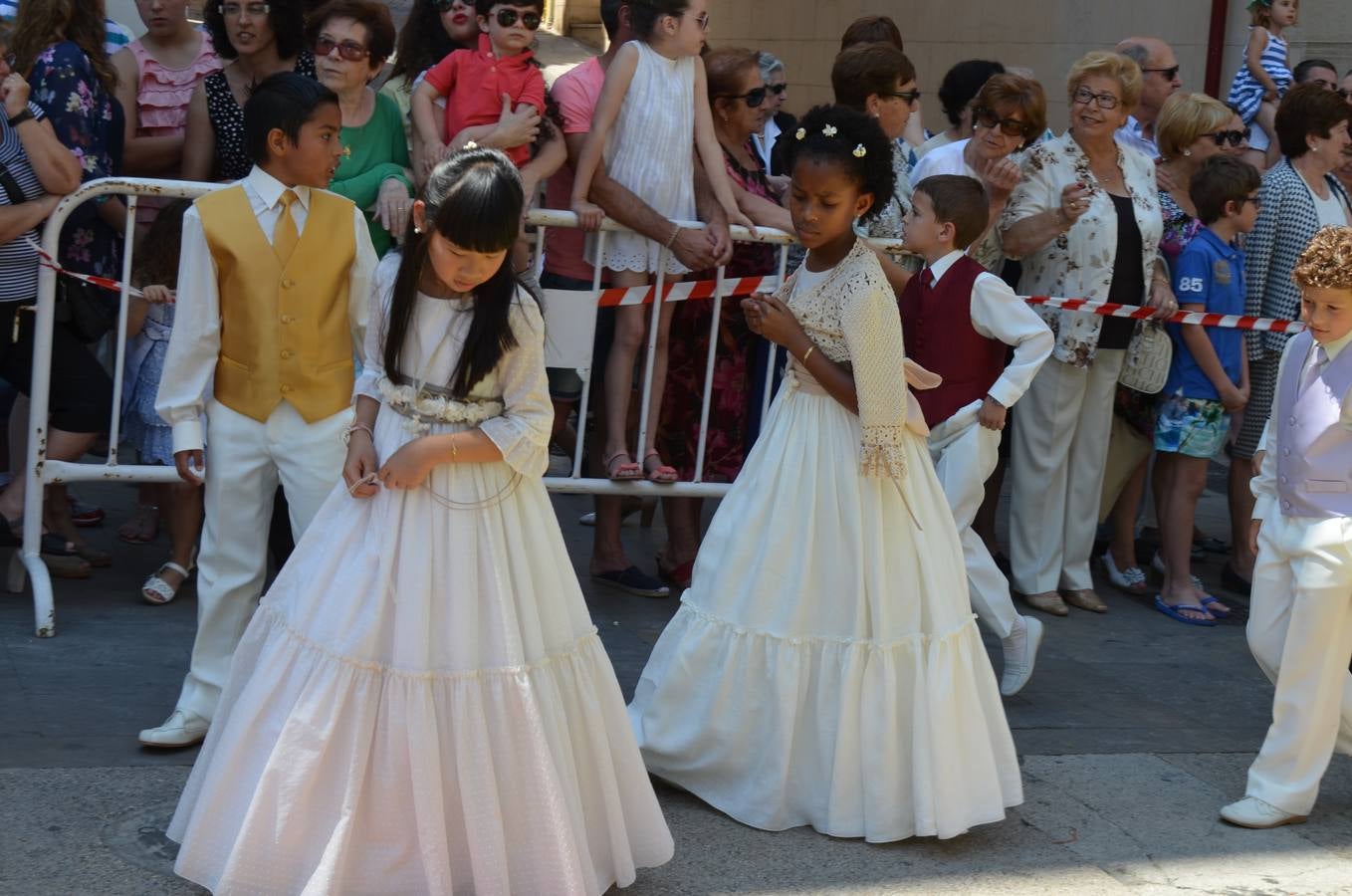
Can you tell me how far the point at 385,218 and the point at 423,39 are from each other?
1.25 metres

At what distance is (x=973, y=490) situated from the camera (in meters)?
5.63

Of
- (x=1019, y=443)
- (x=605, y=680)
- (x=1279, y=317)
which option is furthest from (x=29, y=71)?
(x=1279, y=317)

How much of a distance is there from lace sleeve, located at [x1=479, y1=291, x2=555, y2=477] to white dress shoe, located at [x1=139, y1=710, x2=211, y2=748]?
144cm

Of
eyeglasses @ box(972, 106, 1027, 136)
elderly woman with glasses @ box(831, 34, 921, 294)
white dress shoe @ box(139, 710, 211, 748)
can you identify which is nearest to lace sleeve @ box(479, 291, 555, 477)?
white dress shoe @ box(139, 710, 211, 748)

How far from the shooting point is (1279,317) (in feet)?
24.3

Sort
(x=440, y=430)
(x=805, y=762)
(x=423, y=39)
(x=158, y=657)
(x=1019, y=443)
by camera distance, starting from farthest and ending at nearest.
→ (x=1019, y=443) → (x=423, y=39) → (x=158, y=657) → (x=805, y=762) → (x=440, y=430)

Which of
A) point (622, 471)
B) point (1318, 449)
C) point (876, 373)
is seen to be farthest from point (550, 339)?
point (1318, 449)

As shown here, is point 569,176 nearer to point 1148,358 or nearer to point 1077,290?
point 1077,290

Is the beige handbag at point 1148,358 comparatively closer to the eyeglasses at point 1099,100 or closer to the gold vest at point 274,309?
the eyeglasses at point 1099,100

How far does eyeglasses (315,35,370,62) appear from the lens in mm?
5773

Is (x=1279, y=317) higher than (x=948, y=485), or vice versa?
(x=1279, y=317)

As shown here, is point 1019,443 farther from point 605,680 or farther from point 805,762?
point 605,680

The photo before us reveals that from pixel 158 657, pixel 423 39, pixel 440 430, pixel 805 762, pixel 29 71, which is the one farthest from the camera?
pixel 423 39

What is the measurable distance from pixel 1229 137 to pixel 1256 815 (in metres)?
3.80
